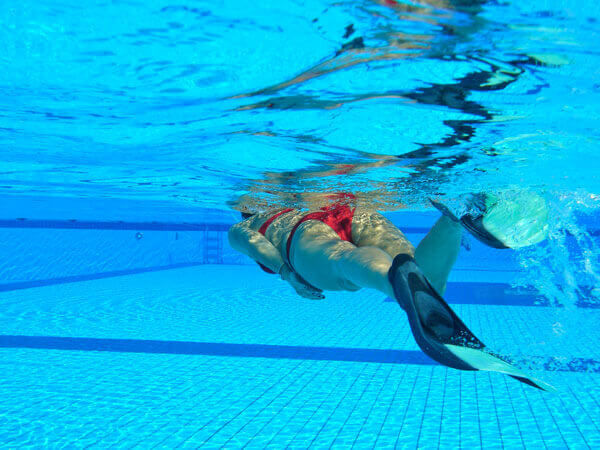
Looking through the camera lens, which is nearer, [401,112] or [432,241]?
[401,112]

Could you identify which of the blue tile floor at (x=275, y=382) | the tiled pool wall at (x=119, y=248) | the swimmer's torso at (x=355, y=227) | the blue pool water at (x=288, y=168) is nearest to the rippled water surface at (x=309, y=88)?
the blue pool water at (x=288, y=168)

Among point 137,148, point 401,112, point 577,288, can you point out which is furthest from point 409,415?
point 577,288

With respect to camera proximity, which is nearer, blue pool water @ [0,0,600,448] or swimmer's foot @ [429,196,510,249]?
blue pool water @ [0,0,600,448]

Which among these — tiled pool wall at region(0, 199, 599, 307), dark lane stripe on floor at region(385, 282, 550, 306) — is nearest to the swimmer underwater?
dark lane stripe on floor at region(385, 282, 550, 306)

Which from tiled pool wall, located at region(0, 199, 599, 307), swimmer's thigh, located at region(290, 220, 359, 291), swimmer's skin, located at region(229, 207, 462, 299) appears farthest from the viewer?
tiled pool wall, located at region(0, 199, 599, 307)

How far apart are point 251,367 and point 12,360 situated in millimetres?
3302

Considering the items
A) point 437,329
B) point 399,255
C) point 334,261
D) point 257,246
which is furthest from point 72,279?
point 437,329

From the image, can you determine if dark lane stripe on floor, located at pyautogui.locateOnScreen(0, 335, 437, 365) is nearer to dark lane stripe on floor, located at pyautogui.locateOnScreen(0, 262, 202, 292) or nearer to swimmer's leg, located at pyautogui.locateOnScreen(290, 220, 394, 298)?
swimmer's leg, located at pyautogui.locateOnScreen(290, 220, 394, 298)

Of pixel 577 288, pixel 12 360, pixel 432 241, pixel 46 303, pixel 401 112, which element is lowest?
pixel 577 288

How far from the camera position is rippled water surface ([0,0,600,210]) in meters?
2.54

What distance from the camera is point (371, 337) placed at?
28.6 feet

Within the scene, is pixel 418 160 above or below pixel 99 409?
above

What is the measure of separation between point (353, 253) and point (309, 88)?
4.02 feet

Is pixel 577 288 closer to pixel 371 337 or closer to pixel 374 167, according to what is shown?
pixel 371 337
